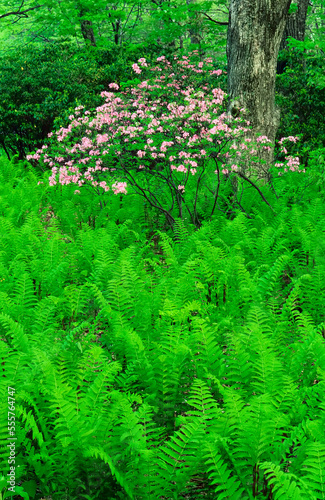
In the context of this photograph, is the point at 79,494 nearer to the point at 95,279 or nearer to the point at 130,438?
the point at 130,438

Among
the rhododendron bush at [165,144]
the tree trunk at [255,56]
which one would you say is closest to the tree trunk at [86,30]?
the tree trunk at [255,56]

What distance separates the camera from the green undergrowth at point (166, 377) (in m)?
2.07

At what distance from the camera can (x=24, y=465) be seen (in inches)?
82.4

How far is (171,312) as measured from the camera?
10.7 ft

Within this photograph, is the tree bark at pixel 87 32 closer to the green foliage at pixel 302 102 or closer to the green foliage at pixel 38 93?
the green foliage at pixel 38 93

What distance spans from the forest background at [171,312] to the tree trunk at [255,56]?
21 mm

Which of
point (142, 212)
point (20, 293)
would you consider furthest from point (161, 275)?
point (142, 212)

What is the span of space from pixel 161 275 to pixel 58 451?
2388mm

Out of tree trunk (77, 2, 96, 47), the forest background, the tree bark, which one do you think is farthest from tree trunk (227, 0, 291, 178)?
the tree bark

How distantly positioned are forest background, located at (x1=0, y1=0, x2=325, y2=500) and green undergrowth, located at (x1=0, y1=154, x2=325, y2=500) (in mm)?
15

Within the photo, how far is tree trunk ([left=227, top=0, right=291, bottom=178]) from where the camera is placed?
22.3ft

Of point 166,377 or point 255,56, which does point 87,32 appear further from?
point 166,377

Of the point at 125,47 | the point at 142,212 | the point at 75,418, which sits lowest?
the point at 142,212

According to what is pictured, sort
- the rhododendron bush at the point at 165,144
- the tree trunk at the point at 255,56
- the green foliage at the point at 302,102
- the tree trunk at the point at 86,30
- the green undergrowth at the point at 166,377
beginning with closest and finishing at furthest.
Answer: the green undergrowth at the point at 166,377 → the rhododendron bush at the point at 165,144 → the tree trunk at the point at 255,56 → the green foliage at the point at 302,102 → the tree trunk at the point at 86,30
